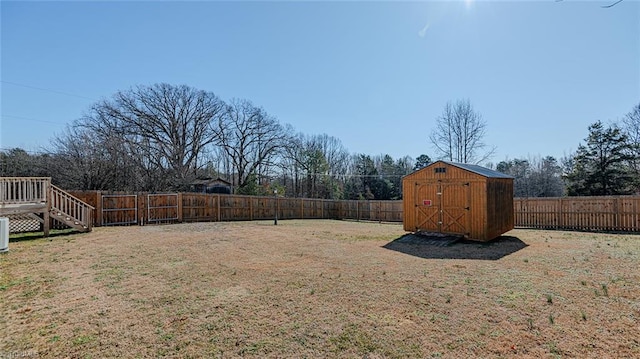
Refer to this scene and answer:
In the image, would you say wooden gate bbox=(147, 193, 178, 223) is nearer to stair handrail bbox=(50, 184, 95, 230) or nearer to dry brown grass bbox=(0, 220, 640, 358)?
stair handrail bbox=(50, 184, 95, 230)

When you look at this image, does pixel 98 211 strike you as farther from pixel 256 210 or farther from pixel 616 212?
pixel 616 212

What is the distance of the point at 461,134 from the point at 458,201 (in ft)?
56.5

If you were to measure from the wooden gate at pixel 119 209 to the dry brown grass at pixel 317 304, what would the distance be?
587cm

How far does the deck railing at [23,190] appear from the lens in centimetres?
902

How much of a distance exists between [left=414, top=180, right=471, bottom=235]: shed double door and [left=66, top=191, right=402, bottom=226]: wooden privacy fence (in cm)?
860

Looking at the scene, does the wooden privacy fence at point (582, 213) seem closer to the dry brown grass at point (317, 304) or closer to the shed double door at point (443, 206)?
the dry brown grass at point (317, 304)

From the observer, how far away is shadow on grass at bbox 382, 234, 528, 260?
759 cm

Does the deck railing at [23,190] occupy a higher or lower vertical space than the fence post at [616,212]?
higher

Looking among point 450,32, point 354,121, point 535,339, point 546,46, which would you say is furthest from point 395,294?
point 354,121

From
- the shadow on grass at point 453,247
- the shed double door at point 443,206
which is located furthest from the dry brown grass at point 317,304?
the shed double door at point 443,206

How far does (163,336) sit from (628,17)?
6.82 meters

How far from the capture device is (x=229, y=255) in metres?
7.40

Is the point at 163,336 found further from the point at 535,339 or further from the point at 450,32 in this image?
the point at 450,32

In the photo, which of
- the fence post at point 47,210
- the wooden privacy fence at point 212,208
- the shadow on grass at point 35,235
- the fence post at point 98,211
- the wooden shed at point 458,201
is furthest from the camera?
the wooden privacy fence at point 212,208
